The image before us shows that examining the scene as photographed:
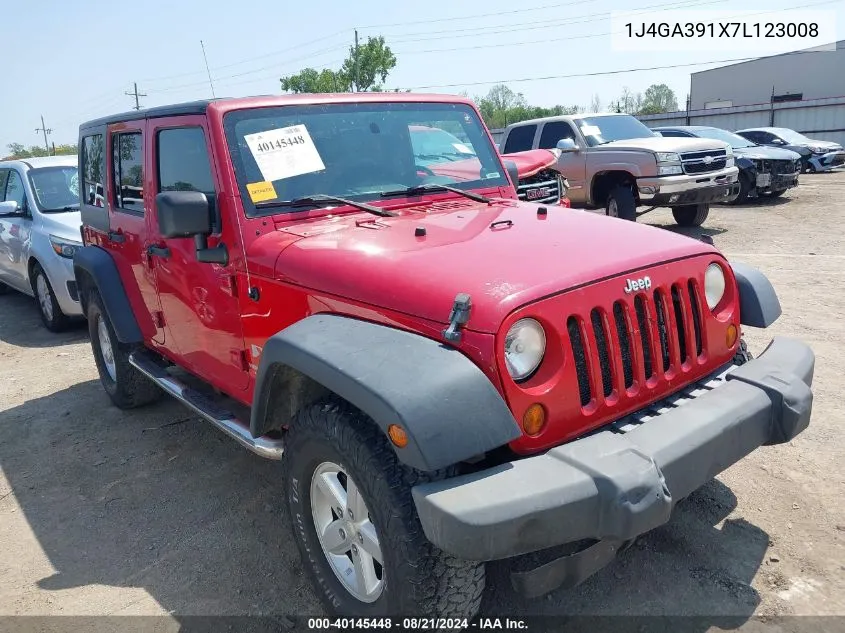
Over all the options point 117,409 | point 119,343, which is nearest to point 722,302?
point 119,343

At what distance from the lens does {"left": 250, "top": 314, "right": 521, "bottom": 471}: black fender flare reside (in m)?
1.98

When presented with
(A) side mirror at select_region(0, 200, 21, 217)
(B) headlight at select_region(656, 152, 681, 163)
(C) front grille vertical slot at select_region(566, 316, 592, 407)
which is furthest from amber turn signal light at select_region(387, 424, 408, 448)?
(B) headlight at select_region(656, 152, 681, 163)

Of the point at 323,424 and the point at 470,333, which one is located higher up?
the point at 470,333

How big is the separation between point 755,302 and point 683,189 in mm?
7779

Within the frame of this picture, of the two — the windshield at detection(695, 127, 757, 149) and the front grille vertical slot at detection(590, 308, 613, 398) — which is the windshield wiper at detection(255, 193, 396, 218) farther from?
the windshield at detection(695, 127, 757, 149)

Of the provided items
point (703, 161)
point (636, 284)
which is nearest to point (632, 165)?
point (703, 161)

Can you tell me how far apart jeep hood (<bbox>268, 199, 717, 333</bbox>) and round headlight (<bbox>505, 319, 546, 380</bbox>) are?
9cm

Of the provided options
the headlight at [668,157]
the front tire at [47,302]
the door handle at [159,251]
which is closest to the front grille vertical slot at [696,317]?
the door handle at [159,251]

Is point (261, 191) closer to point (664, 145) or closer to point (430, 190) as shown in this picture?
point (430, 190)

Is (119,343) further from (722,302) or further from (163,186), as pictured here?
(722,302)

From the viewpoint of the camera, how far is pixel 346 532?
2523 millimetres

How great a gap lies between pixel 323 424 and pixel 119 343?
2.93 m

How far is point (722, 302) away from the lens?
297 centimetres

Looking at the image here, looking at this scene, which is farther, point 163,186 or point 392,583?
point 163,186
